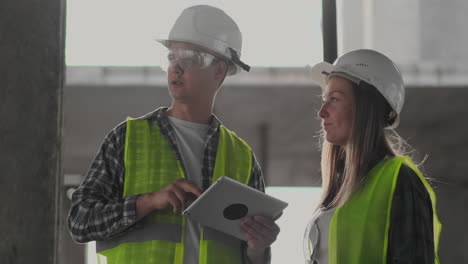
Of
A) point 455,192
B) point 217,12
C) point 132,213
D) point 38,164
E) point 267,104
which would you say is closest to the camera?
point 38,164

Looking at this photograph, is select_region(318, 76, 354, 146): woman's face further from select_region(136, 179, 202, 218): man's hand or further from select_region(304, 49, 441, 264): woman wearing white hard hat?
select_region(136, 179, 202, 218): man's hand

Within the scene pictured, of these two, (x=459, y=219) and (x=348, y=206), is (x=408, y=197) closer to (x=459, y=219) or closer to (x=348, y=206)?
(x=348, y=206)

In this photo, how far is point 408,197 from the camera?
327 cm

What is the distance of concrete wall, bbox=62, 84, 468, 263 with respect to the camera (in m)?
15.6

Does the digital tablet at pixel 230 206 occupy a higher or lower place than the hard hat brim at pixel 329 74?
lower

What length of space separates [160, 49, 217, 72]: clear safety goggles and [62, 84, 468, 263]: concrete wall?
11.4 meters

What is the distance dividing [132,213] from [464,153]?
1450 cm

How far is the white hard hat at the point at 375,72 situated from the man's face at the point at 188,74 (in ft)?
2.14

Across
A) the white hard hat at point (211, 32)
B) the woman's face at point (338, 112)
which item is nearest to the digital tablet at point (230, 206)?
the woman's face at point (338, 112)

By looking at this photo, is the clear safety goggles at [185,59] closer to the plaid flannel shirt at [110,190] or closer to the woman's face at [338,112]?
the plaid flannel shirt at [110,190]

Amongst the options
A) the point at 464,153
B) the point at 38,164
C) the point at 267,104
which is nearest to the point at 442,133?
the point at 464,153

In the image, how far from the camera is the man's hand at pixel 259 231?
3.50 m

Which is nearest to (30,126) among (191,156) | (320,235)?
(191,156)

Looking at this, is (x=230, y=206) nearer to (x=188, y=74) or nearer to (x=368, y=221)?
(x=368, y=221)
